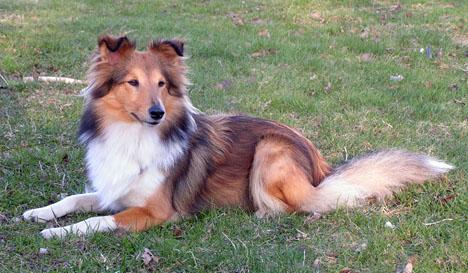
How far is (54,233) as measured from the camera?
3920 mm

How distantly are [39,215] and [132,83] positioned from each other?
46.3 inches

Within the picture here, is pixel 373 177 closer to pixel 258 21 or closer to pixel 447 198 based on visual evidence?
pixel 447 198

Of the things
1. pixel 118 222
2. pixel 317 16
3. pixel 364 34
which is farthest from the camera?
pixel 317 16

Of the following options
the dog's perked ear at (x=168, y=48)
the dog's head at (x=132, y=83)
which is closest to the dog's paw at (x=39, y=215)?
the dog's head at (x=132, y=83)

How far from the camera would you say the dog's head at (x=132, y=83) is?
13.1 feet

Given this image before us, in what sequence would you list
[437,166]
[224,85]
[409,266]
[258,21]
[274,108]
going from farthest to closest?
1. [258,21]
2. [224,85]
3. [274,108]
4. [437,166]
5. [409,266]

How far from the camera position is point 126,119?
4.07 meters

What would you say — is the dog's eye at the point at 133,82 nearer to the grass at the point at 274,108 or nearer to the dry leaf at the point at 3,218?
the grass at the point at 274,108

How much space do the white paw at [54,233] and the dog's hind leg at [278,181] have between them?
1.39 meters

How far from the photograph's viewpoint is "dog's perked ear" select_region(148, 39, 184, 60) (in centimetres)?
419

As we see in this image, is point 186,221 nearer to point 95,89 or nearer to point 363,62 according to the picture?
point 95,89

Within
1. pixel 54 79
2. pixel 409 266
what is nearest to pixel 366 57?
pixel 54 79

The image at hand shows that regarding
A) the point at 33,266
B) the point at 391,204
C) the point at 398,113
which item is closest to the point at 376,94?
the point at 398,113

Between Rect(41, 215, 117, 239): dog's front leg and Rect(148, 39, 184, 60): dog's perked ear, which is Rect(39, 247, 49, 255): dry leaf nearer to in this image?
Rect(41, 215, 117, 239): dog's front leg
